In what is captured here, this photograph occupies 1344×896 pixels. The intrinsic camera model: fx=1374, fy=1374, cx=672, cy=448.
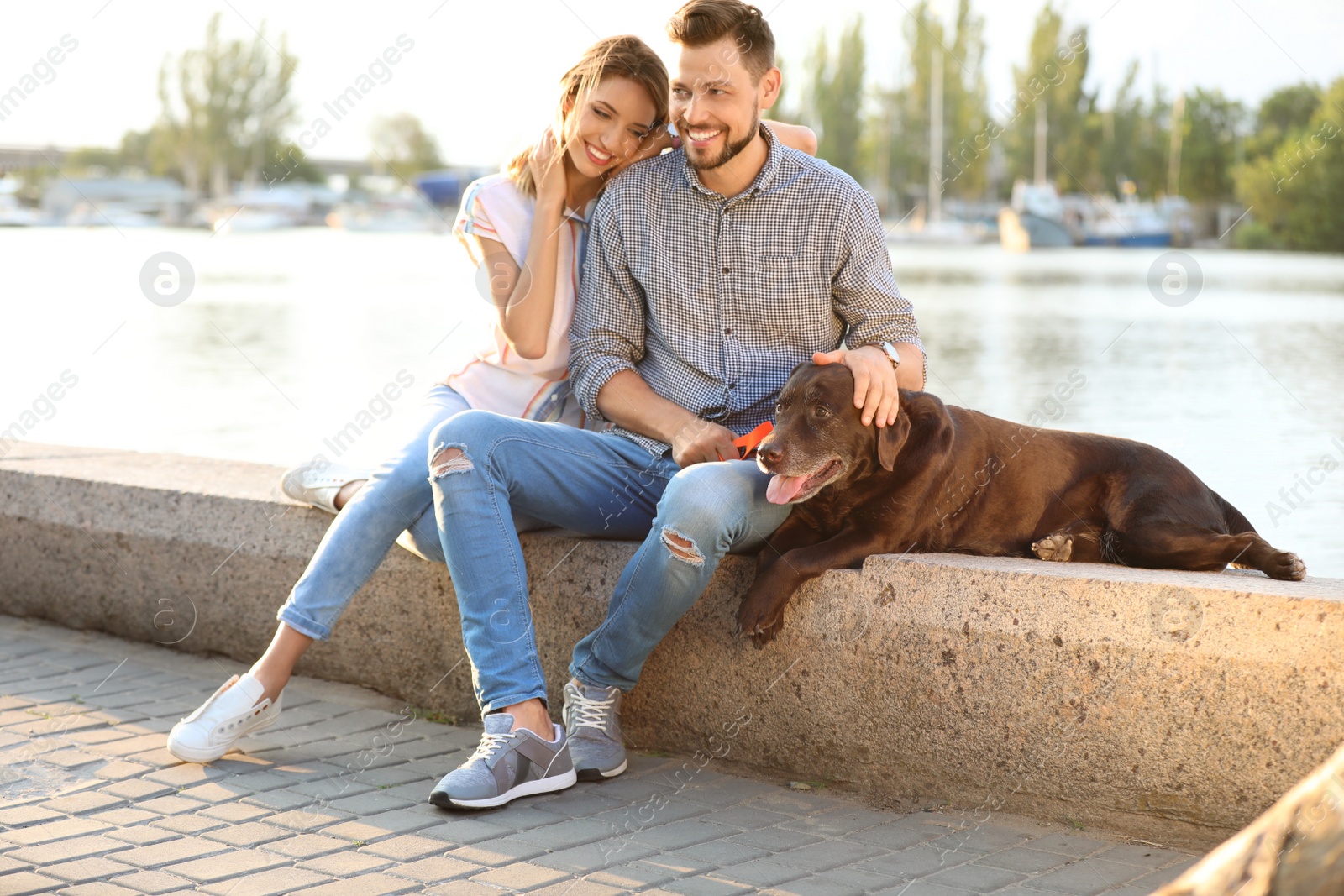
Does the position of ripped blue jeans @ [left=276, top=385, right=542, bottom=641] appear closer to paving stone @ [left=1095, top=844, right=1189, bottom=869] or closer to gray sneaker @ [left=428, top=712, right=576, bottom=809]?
gray sneaker @ [left=428, top=712, right=576, bottom=809]

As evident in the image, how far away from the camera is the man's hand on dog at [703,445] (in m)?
3.77

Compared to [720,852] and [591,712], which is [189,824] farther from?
[720,852]

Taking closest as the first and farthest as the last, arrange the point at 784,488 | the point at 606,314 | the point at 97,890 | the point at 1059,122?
the point at 97,890, the point at 784,488, the point at 606,314, the point at 1059,122

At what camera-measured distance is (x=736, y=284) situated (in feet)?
13.0

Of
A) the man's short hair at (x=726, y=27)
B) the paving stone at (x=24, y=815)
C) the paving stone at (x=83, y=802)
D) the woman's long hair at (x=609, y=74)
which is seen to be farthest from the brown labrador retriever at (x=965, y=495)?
the paving stone at (x=24, y=815)

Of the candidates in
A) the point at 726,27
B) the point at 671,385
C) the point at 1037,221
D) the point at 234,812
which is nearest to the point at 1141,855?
the point at 671,385

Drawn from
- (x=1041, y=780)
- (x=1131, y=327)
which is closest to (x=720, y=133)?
(x=1041, y=780)

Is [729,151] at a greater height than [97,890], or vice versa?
[729,151]

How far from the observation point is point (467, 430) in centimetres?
363

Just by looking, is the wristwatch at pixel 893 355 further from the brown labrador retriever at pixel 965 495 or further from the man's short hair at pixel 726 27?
the man's short hair at pixel 726 27

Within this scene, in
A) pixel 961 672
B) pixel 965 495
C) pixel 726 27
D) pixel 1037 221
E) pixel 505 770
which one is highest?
pixel 1037 221

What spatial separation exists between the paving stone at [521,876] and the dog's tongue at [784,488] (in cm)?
104

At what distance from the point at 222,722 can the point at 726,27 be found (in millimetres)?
2356

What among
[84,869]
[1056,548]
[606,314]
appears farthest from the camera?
[606,314]
